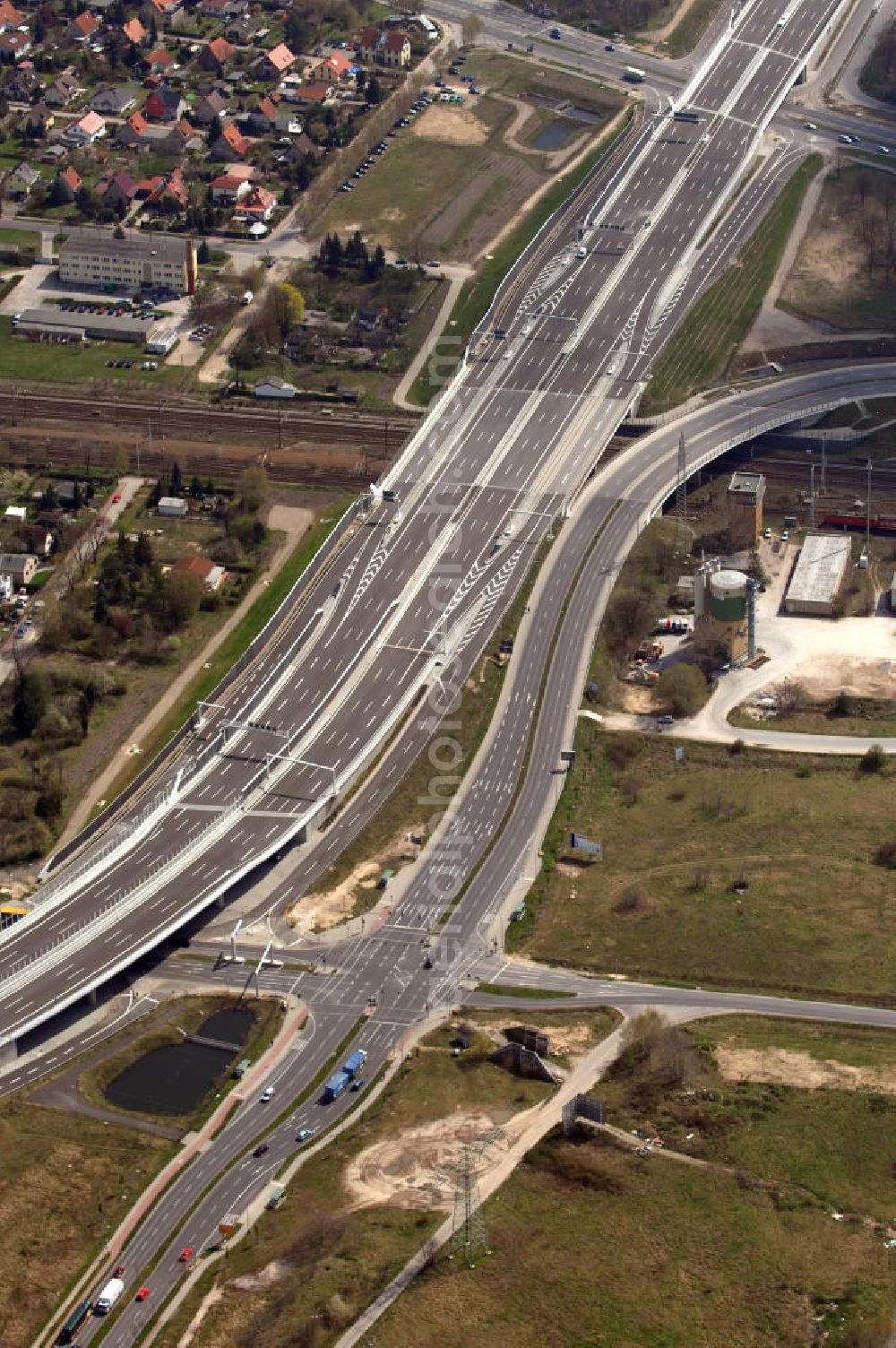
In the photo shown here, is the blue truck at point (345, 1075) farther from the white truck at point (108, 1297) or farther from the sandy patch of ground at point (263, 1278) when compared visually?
the white truck at point (108, 1297)

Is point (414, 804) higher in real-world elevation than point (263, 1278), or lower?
lower

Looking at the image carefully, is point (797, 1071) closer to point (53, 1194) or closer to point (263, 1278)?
point (263, 1278)

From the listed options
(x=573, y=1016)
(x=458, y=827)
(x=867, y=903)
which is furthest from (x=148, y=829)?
(x=867, y=903)

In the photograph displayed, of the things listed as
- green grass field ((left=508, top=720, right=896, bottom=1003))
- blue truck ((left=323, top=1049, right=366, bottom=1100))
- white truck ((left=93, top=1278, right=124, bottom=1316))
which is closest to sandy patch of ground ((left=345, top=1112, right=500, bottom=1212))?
blue truck ((left=323, top=1049, right=366, bottom=1100))

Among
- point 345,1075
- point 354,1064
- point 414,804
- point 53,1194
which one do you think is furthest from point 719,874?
point 53,1194

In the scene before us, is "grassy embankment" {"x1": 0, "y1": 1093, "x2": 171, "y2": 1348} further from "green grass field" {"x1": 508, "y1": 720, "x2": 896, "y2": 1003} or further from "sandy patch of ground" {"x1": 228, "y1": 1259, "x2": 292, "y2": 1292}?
"green grass field" {"x1": 508, "y1": 720, "x2": 896, "y2": 1003}

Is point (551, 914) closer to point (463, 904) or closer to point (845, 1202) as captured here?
point (463, 904)
